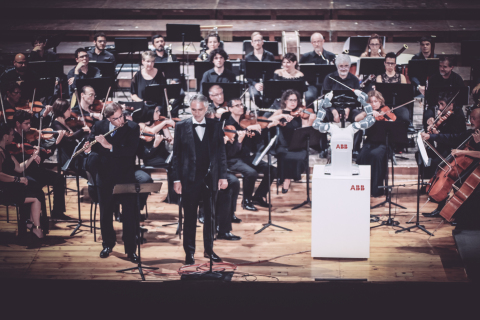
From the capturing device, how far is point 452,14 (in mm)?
9898

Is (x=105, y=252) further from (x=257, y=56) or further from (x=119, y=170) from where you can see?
(x=257, y=56)

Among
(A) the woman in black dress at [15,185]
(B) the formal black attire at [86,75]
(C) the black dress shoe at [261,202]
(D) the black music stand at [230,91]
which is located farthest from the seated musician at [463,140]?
(B) the formal black attire at [86,75]

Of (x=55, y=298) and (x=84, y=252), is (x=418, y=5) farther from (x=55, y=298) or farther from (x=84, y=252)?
(x=55, y=298)

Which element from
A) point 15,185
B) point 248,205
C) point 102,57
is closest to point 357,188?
point 248,205

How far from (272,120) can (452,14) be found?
215 inches

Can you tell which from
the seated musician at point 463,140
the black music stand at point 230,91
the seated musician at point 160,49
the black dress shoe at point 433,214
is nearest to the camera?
the seated musician at point 463,140

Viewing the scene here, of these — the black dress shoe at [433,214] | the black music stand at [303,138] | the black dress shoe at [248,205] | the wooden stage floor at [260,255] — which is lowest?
the wooden stage floor at [260,255]

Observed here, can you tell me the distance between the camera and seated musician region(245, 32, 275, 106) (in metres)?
7.16

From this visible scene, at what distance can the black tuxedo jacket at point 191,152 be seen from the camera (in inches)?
179

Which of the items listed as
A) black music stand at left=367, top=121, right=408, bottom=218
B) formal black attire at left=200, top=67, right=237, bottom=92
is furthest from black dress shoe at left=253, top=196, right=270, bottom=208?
formal black attire at left=200, top=67, right=237, bottom=92

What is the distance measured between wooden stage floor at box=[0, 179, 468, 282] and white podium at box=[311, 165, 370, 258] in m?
0.10

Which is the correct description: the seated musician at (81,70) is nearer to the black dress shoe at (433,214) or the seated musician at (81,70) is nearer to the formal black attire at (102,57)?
the formal black attire at (102,57)

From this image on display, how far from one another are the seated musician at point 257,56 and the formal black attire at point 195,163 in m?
2.58

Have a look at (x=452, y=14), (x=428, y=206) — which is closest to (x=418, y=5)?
(x=452, y=14)
